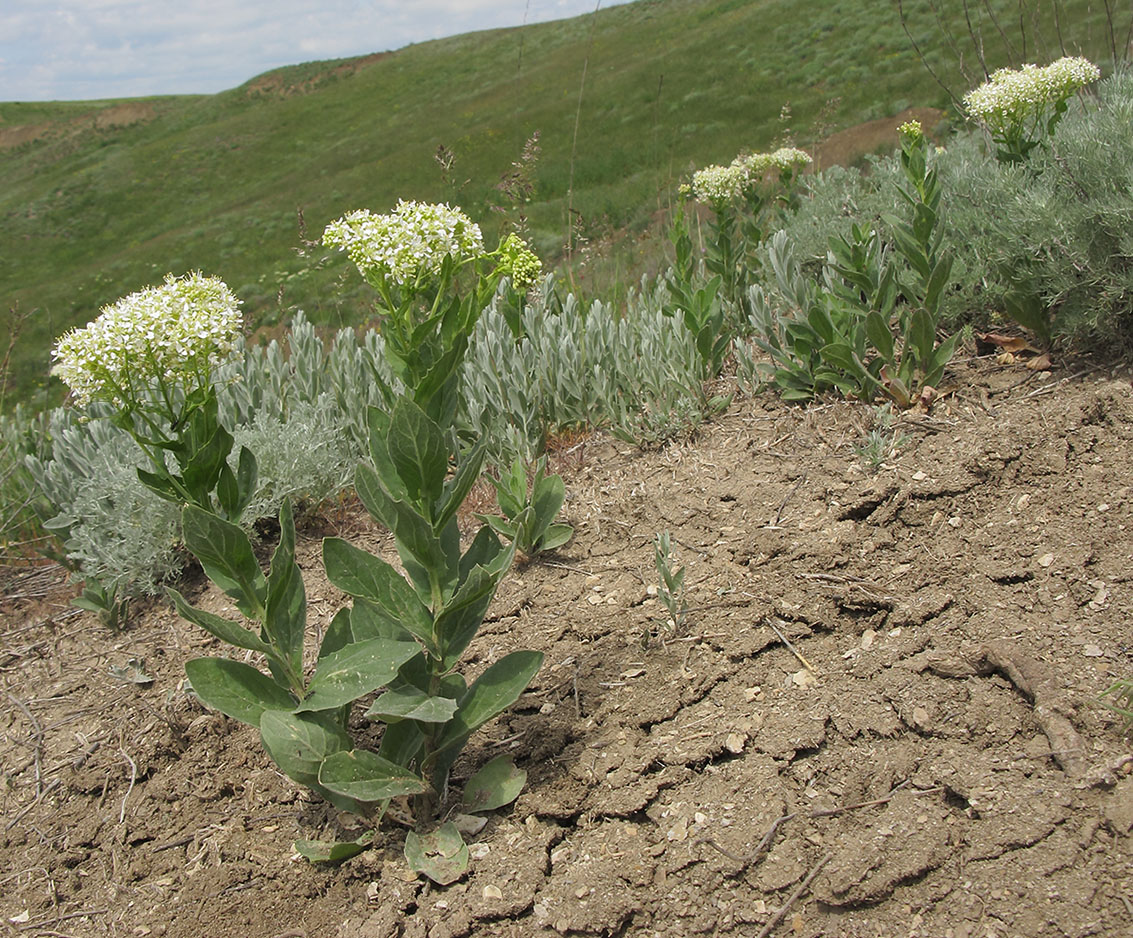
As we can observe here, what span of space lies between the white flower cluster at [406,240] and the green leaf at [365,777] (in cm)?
124

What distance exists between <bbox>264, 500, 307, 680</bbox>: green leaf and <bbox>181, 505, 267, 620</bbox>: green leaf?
0.05 meters

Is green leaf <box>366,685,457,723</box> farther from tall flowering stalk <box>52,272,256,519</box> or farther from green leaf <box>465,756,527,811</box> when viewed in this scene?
tall flowering stalk <box>52,272,256,519</box>

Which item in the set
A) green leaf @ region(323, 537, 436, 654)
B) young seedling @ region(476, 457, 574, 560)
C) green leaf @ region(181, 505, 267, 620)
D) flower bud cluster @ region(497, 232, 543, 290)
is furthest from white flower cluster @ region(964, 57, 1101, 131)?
green leaf @ region(181, 505, 267, 620)

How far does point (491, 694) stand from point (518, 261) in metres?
1.84

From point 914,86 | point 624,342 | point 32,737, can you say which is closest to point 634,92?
point 914,86

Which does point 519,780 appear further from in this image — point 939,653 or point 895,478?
point 895,478

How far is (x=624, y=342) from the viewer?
177 inches

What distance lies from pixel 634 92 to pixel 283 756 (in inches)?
1470

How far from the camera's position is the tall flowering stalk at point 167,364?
6.75 ft

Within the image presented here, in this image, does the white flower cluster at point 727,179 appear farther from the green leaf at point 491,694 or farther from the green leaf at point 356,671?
the green leaf at point 356,671

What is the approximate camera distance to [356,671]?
2.08 m

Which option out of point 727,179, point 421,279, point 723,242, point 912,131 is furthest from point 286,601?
point 727,179

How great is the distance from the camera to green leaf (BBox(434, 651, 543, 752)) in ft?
7.41

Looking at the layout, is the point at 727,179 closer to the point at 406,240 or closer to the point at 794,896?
the point at 406,240
